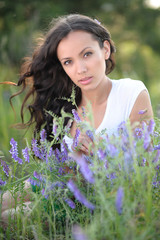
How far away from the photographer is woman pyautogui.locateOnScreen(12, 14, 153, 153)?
2176 millimetres

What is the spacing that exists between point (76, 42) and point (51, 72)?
0.55 m

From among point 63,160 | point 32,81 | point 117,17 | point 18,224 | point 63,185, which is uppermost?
point 117,17

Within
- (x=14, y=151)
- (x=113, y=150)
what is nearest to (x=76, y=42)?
(x=14, y=151)

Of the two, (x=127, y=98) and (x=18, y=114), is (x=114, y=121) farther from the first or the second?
(x=18, y=114)

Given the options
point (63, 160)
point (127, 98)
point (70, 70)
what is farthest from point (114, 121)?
point (63, 160)

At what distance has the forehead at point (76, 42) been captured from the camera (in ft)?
7.10

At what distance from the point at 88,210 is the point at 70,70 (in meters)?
1.01

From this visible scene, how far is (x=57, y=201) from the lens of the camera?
166 centimetres

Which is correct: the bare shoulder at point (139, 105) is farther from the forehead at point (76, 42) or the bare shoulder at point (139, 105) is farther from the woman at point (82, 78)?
the forehead at point (76, 42)

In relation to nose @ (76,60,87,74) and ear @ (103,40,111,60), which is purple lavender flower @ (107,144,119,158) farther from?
ear @ (103,40,111,60)

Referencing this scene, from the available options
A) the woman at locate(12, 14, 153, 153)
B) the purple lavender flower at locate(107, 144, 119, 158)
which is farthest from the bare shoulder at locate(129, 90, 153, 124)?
the purple lavender flower at locate(107, 144, 119, 158)

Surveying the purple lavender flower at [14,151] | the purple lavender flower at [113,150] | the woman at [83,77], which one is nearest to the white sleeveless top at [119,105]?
the woman at [83,77]

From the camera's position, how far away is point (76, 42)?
2174 mm

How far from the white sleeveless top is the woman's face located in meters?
0.24
